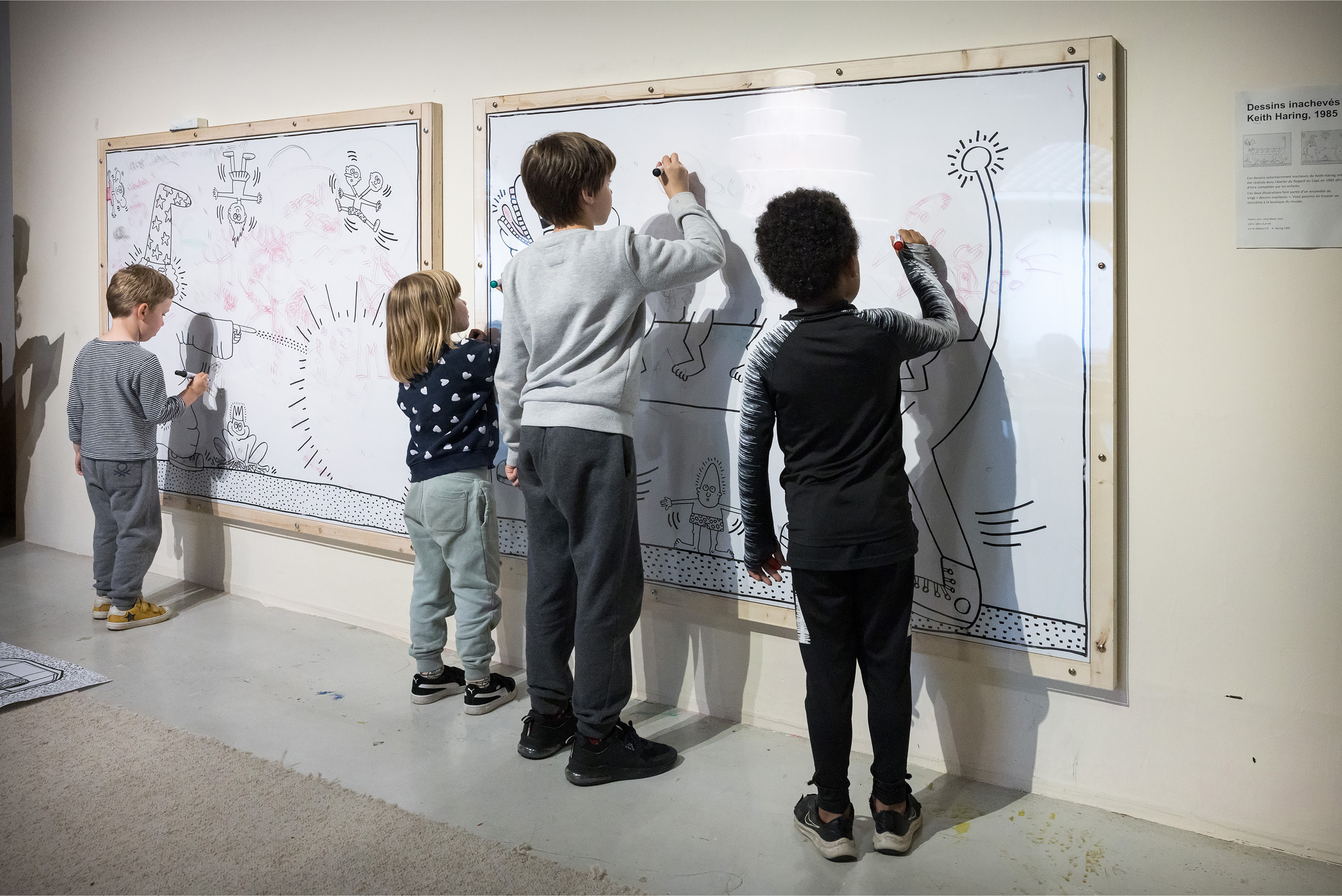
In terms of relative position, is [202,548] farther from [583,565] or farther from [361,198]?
[583,565]

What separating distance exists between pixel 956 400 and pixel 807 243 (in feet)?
1.59

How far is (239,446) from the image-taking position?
301 centimetres

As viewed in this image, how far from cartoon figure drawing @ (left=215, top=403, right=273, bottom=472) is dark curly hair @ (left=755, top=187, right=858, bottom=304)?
2.03 meters

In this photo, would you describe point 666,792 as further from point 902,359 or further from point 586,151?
point 586,151

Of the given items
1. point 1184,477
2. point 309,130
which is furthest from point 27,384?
point 1184,477

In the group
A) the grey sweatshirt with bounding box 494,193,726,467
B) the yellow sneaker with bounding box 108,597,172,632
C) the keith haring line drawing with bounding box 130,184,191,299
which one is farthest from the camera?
the keith haring line drawing with bounding box 130,184,191,299

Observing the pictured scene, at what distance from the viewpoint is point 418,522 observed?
231 cm

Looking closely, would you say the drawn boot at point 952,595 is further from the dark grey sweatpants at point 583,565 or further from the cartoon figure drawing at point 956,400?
the dark grey sweatpants at point 583,565

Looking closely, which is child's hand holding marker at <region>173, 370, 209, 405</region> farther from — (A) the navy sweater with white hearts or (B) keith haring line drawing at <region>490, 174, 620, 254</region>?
(B) keith haring line drawing at <region>490, 174, 620, 254</region>

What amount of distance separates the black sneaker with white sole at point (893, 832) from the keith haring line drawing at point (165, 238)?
2.81 metres

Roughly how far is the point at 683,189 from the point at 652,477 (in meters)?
0.67

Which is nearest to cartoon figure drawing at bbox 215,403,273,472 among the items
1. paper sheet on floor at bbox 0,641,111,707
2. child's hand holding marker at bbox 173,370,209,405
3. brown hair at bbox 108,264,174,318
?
child's hand holding marker at bbox 173,370,209,405

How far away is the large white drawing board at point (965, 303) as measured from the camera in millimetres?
1692

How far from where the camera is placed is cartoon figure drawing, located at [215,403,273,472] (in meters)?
2.96
